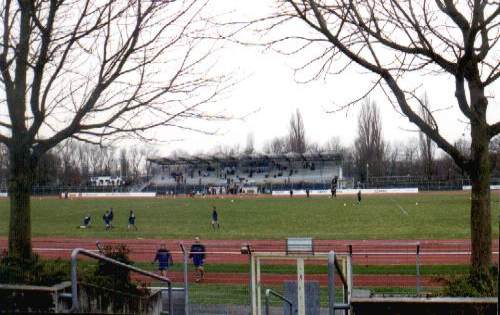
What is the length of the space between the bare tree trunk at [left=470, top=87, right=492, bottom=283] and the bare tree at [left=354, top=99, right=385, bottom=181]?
259 feet

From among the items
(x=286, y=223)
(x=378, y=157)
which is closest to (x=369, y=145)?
(x=378, y=157)

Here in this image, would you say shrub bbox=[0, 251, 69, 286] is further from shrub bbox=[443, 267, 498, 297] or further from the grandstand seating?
the grandstand seating

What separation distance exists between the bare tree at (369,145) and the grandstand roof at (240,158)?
12.8 ft

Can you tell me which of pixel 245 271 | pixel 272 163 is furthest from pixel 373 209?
pixel 272 163

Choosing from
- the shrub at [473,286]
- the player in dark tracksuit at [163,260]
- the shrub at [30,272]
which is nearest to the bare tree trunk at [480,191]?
the shrub at [473,286]

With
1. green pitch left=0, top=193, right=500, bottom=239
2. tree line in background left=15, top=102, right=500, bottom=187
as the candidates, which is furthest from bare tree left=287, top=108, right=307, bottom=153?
green pitch left=0, top=193, right=500, bottom=239

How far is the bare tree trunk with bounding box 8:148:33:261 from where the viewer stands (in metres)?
8.60

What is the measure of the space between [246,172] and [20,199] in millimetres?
92137

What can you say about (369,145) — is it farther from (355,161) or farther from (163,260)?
(163,260)

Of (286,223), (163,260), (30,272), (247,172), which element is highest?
(247,172)

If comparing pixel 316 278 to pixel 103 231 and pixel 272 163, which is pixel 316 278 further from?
pixel 272 163

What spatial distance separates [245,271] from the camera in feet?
62.7

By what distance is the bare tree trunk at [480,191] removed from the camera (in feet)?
23.6

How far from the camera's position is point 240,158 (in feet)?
318
